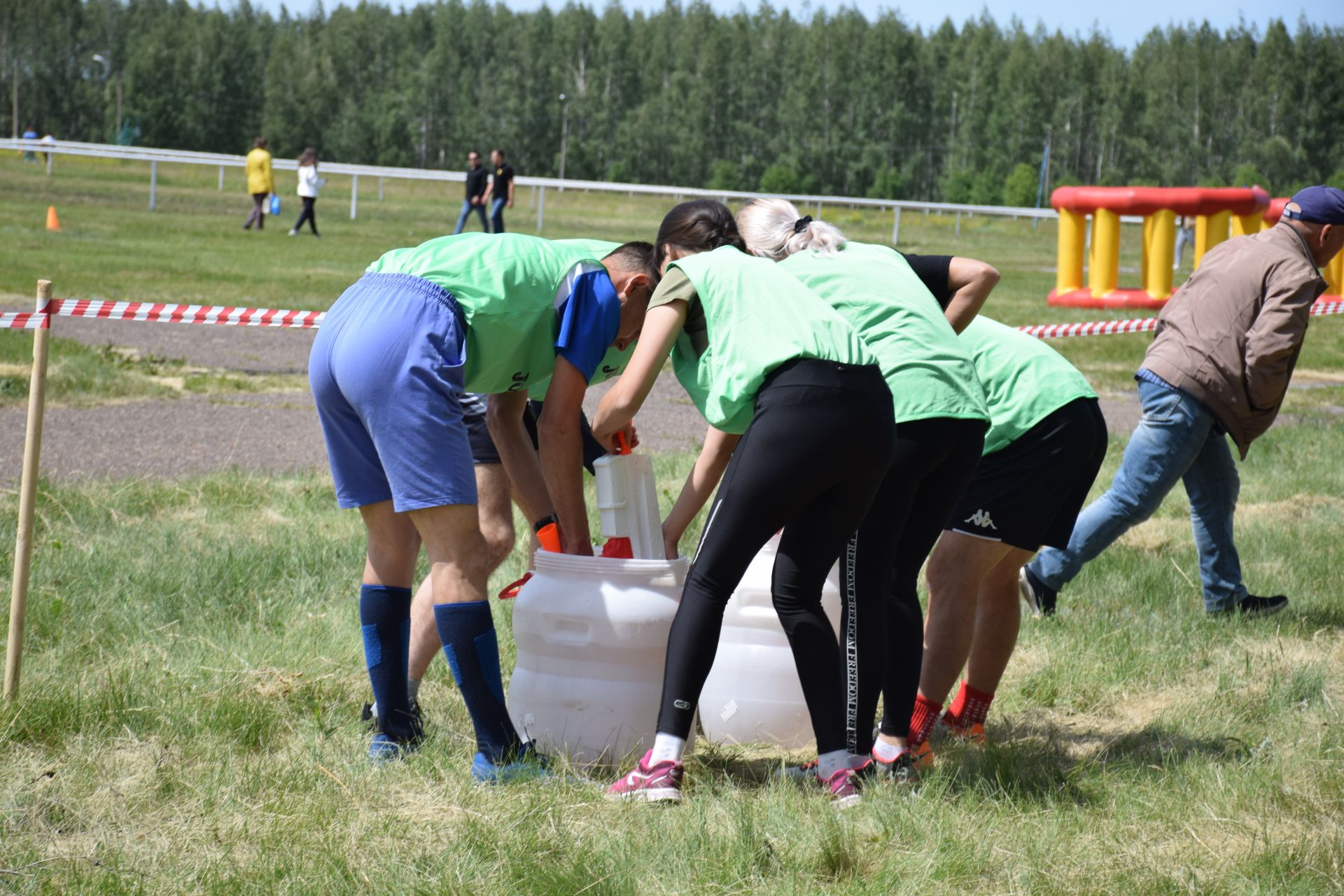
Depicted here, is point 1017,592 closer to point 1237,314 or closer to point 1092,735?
point 1092,735

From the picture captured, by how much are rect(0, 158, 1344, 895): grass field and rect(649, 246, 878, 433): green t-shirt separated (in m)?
1.03

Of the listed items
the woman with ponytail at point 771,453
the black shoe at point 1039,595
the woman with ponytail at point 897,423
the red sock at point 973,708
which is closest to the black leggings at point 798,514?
the woman with ponytail at point 771,453

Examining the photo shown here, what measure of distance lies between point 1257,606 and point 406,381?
3.91 m

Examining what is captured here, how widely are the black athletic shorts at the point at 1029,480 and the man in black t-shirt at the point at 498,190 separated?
22.8 m

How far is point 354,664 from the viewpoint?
4.47 metres

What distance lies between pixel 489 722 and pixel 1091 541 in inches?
120

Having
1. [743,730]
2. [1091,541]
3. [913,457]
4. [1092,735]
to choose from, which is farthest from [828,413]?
[1091,541]

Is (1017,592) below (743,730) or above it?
above

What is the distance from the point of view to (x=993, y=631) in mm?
4262

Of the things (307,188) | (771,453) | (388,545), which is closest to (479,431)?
(388,545)

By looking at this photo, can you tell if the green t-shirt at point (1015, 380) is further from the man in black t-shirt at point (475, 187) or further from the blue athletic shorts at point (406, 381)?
the man in black t-shirt at point (475, 187)

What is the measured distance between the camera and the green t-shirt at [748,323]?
326cm

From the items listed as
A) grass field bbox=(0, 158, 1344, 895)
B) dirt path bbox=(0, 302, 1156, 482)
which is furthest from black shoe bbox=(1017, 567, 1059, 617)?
dirt path bbox=(0, 302, 1156, 482)

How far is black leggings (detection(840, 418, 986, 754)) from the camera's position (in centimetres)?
347
